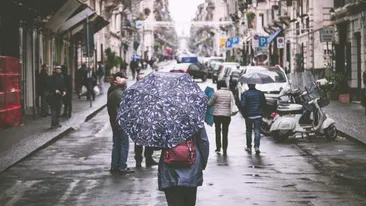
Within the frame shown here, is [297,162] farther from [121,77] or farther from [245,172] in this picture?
[121,77]

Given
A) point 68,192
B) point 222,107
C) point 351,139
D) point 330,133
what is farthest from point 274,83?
point 68,192

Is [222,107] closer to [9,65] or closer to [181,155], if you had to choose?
[9,65]

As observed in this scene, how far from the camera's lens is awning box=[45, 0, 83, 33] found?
32.1 meters

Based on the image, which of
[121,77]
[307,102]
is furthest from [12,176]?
[307,102]

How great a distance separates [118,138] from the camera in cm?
1427

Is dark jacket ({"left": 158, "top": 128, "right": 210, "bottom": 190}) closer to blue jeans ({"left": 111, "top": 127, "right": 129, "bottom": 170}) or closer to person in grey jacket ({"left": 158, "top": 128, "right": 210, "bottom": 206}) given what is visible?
person in grey jacket ({"left": 158, "top": 128, "right": 210, "bottom": 206})

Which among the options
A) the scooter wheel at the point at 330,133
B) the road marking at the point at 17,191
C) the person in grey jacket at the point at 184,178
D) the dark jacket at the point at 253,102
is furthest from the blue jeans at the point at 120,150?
the scooter wheel at the point at 330,133

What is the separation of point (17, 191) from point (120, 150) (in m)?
2.53

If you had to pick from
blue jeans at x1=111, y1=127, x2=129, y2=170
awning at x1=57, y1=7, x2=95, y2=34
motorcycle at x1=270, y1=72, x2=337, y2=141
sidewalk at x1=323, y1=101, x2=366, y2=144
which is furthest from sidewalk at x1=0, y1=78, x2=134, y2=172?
sidewalk at x1=323, y1=101, x2=366, y2=144

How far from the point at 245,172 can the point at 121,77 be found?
278 cm

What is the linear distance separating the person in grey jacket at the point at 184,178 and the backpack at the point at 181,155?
0.20 ft

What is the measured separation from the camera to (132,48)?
4097 inches

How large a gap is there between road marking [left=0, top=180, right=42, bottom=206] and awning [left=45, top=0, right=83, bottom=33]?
19.1 m

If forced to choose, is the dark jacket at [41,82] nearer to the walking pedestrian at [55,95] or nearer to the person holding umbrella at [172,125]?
the walking pedestrian at [55,95]
